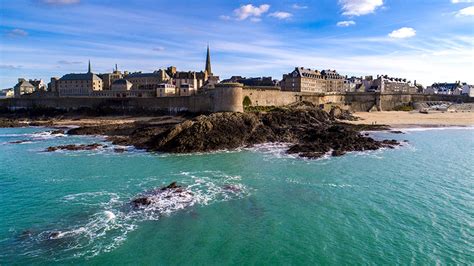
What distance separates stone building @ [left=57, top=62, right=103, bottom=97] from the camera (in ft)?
185

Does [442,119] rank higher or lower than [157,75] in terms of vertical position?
lower

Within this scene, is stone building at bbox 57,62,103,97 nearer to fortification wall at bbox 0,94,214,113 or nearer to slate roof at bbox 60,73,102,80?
slate roof at bbox 60,73,102,80

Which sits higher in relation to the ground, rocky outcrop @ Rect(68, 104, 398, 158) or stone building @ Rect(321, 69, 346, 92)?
stone building @ Rect(321, 69, 346, 92)

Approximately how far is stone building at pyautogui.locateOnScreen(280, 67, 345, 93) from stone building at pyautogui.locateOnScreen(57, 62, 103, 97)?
2984 cm

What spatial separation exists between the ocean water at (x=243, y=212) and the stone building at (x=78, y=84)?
38062 millimetres

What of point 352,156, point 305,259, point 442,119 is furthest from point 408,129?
point 305,259

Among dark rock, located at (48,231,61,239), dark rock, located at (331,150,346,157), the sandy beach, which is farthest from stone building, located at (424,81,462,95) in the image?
dark rock, located at (48,231,61,239)

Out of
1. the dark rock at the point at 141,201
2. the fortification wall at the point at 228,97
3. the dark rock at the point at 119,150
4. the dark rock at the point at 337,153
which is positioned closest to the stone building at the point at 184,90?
the fortification wall at the point at 228,97

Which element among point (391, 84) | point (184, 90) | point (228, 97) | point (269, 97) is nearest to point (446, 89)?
point (391, 84)

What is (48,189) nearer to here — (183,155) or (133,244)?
(133,244)

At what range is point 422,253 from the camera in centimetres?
Answer: 939

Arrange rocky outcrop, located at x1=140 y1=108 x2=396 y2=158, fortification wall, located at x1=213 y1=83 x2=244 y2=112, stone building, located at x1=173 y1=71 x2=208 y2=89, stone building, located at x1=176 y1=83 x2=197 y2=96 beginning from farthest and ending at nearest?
stone building, located at x1=173 y1=71 x2=208 y2=89
stone building, located at x1=176 y1=83 x2=197 y2=96
fortification wall, located at x1=213 y1=83 x2=244 y2=112
rocky outcrop, located at x1=140 y1=108 x2=396 y2=158

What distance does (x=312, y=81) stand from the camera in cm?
6062

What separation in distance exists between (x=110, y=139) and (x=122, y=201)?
1639cm
